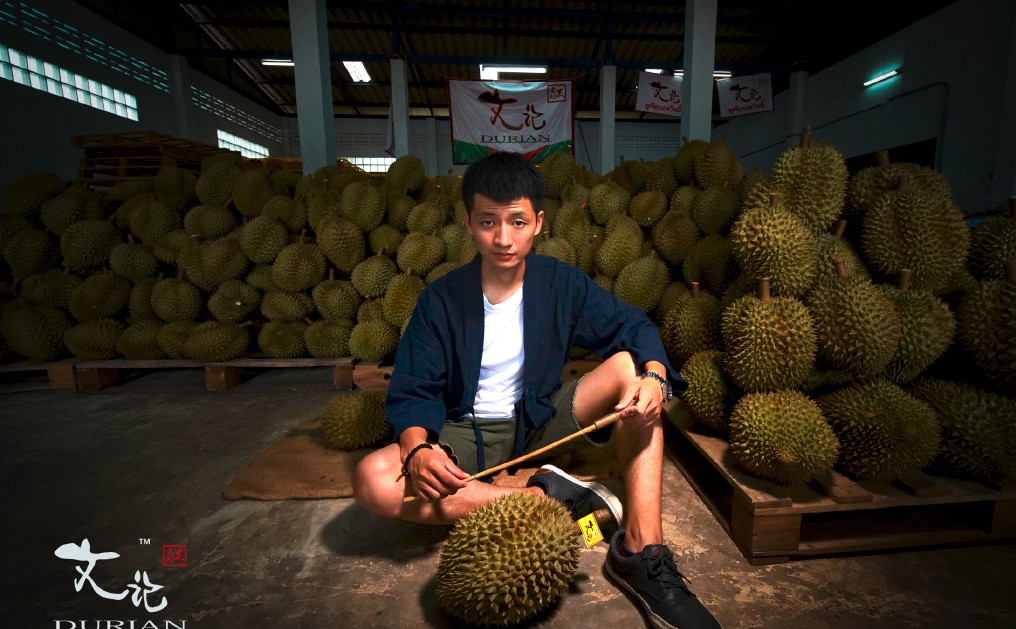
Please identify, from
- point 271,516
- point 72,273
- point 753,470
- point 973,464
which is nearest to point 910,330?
point 973,464

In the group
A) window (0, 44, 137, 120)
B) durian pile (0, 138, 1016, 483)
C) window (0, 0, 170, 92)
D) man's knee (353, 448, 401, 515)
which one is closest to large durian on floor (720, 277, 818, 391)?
durian pile (0, 138, 1016, 483)

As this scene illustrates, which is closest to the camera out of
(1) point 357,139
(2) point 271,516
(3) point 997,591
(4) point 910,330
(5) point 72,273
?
(3) point 997,591

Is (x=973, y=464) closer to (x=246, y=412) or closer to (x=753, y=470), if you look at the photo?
(x=753, y=470)

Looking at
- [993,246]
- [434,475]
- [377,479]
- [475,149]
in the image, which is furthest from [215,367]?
[475,149]

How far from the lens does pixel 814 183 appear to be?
7.41ft

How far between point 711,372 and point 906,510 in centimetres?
99

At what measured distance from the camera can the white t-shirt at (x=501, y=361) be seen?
2.03 m

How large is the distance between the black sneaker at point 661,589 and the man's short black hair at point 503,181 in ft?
4.31

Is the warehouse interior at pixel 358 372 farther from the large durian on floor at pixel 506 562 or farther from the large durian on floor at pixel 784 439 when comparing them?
the large durian on floor at pixel 506 562

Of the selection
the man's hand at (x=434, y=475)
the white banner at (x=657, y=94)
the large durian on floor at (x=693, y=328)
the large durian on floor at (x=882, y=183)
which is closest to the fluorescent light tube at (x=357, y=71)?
the white banner at (x=657, y=94)

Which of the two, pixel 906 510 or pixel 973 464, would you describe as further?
pixel 906 510

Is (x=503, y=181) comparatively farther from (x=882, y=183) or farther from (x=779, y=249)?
(x=882, y=183)

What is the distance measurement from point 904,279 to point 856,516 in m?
1.07

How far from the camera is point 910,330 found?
6.50 feet
